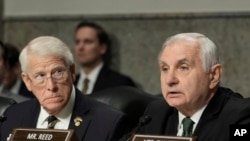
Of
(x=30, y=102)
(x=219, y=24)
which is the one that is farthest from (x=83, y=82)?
(x=30, y=102)

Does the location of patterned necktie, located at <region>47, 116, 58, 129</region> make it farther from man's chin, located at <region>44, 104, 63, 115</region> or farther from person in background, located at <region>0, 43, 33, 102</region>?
person in background, located at <region>0, 43, 33, 102</region>

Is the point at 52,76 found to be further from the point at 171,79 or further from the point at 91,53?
the point at 91,53

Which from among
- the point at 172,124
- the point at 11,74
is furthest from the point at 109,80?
the point at 172,124

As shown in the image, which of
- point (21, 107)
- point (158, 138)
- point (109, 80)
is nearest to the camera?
point (158, 138)

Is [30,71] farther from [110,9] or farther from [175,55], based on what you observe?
[110,9]

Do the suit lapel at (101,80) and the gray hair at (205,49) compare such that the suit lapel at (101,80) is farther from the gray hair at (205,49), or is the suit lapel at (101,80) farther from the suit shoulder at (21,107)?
the gray hair at (205,49)

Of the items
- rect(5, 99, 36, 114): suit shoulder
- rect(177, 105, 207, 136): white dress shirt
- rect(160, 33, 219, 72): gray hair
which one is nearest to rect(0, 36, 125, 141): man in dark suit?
rect(5, 99, 36, 114): suit shoulder

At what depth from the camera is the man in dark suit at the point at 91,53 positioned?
22.6ft

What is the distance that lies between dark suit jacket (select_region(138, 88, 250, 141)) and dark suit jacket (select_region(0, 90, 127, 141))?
242 millimetres

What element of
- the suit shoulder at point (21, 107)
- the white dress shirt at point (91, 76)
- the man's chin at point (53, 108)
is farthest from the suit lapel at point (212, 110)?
the white dress shirt at point (91, 76)

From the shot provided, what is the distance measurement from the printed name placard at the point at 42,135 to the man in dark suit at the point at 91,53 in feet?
11.0

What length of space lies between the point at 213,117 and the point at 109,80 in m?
3.17

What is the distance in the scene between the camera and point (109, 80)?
6766mm

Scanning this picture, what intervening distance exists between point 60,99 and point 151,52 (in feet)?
9.14
